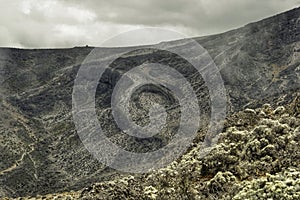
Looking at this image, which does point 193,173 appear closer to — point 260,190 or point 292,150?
point 292,150

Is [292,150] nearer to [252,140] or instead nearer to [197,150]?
[252,140]

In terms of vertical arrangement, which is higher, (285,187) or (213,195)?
(285,187)

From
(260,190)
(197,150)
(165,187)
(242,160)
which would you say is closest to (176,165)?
(197,150)

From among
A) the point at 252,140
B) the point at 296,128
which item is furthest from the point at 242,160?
the point at 296,128

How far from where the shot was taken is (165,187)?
34.7 metres

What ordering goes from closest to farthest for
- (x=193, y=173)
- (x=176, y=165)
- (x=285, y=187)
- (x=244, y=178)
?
1. (x=285, y=187)
2. (x=244, y=178)
3. (x=193, y=173)
4. (x=176, y=165)

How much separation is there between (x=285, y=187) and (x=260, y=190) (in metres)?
1.56

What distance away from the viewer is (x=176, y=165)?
4478 cm

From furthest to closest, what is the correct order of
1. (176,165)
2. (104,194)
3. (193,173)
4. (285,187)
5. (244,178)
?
1. (176,165)
2. (193,173)
3. (244,178)
4. (104,194)
5. (285,187)

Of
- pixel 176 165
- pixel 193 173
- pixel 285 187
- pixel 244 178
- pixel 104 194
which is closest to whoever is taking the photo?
pixel 285 187

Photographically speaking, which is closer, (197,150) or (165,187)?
(165,187)

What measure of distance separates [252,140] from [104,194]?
1481 centimetres

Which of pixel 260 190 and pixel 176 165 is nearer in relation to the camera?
pixel 260 190

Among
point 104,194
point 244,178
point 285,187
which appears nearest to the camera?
point 285,187
